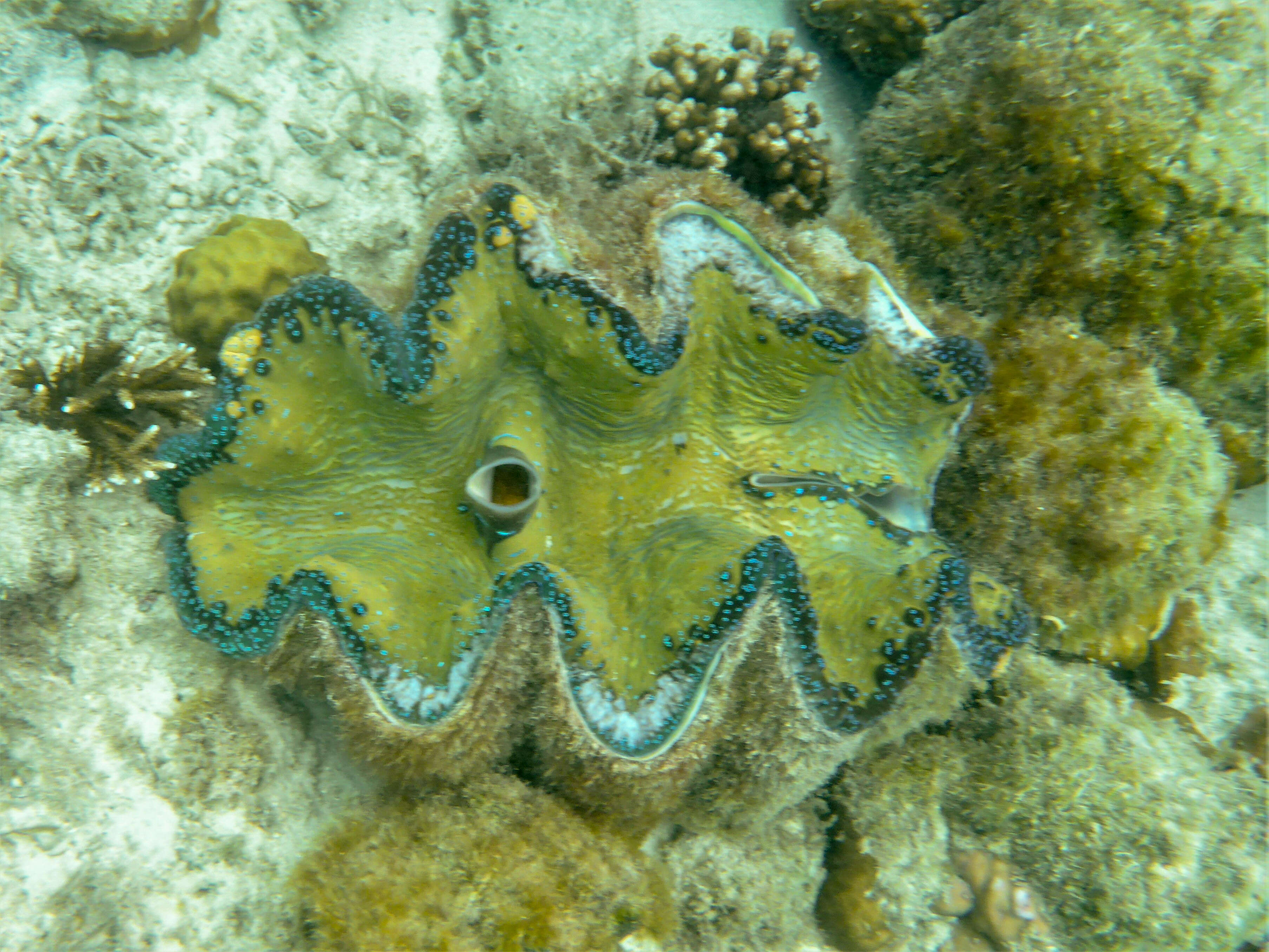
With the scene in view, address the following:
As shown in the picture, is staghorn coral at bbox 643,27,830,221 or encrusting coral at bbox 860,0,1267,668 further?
staghorn coral at bbox 643,27,830,221

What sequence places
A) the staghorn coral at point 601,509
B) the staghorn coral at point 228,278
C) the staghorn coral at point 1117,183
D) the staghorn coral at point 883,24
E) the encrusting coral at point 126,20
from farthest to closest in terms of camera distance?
the staghorn coral at point 883,24
the encrusting coral at point 126,20
the staghorn coral at point 228,278
the staghorn coral at point 1117,183
the staghorn coral at point 601,509

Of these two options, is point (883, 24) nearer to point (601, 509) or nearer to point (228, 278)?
point (601, 509)

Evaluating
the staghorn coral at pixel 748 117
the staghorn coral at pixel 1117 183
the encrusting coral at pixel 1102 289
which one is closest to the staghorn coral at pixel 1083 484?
the encrusting coral at pixel 1102 289

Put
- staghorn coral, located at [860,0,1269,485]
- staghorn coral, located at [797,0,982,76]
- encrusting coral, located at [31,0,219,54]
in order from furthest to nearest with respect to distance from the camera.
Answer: staghorn coral, located at [797,0,982,76] → encrusting coral, located at [31,0,219,54] → staghorn coral, located at [860,0,1269,485]

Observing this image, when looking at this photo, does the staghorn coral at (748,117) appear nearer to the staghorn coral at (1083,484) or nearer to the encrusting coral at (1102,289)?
the encrusting coral at (1102,289)

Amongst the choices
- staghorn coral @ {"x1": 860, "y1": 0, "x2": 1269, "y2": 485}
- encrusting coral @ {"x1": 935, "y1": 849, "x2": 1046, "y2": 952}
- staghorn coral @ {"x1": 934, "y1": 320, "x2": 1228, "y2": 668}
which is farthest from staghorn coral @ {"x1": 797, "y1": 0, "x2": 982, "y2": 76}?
encrusting coral @ {"x1": 935, "y1": 849, "x2": 1046, "y2": 952}

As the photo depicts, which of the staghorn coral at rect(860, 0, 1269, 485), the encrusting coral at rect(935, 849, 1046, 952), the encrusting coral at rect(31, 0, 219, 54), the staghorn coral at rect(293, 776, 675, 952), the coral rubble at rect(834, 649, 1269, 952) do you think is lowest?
the staghorn coral at rect(293, 776, 675, 952)

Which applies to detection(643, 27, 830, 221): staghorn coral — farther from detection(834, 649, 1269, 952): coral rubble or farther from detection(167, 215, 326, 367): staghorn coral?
detection(834, 649, 1269, 952): coral rubble
